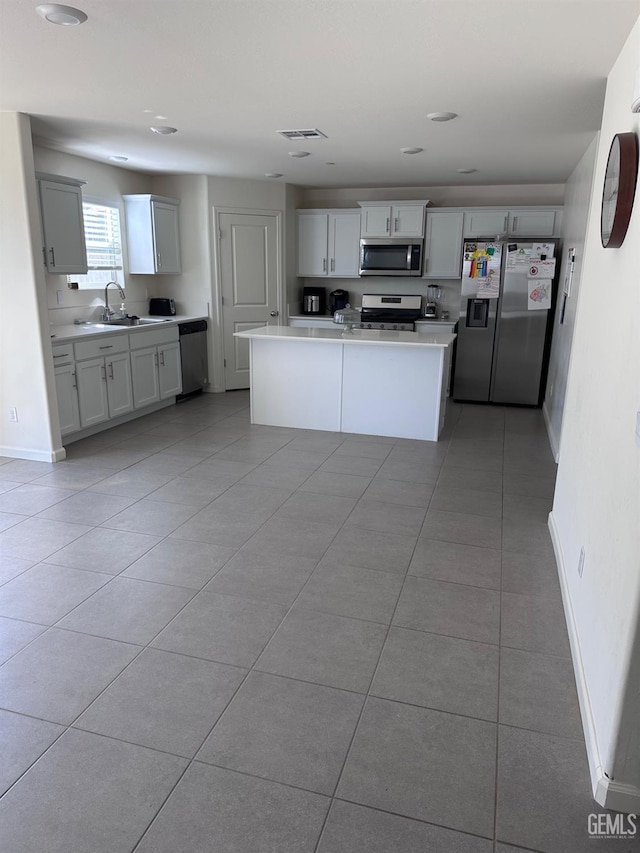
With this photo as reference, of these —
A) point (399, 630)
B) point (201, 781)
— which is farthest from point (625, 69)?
point (201, 781)

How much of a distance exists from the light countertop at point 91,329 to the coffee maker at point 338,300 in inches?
82.0

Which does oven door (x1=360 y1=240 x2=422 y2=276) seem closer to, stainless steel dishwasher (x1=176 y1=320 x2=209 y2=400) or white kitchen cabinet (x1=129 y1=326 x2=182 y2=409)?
stainless steel dishwasher (x1=176 y1=320 x2=209 y2=400)

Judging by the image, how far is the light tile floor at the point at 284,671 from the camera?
1.62m

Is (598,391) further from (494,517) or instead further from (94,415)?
(94,415)

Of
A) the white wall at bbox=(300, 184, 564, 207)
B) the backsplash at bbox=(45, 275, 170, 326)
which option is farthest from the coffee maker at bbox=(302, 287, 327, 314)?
the backsplash at bbox=(45, 275, 170, 326)

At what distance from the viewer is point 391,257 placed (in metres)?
7.01

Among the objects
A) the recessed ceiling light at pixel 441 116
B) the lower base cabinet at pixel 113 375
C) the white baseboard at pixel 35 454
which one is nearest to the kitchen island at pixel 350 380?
the lower base cabinet at pixel 113 375

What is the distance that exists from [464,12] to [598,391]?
1.55 m

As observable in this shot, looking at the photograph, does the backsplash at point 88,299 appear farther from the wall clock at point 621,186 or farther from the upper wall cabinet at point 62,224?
the wall clock at point 621,186

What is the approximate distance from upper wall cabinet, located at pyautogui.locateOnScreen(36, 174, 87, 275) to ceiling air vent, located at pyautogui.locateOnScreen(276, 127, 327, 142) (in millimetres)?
1794

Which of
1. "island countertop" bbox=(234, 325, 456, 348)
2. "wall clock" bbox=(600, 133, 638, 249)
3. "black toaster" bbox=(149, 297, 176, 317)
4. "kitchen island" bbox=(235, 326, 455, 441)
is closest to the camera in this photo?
"wall clock" bbox=(600, 133, 638, 249)

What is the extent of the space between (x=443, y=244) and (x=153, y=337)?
3532 millimetres

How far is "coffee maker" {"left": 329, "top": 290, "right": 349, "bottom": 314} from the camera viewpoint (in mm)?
7590

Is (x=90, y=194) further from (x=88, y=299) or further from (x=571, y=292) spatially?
(x=571, y=292)
